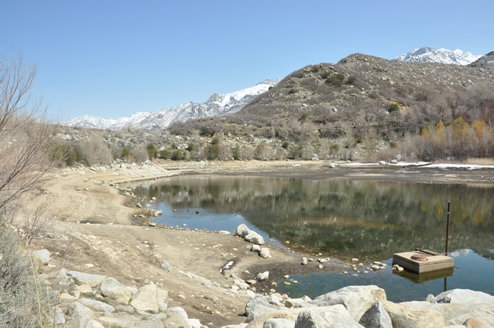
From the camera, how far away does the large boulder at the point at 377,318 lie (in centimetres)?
529

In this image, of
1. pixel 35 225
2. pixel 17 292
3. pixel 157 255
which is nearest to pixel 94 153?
pixel 157 255

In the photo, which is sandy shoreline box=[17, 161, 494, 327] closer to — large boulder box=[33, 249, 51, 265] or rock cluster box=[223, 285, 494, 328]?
large boulder box=[33, 249, 51, 265]

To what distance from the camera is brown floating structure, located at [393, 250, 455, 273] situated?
12609 mm

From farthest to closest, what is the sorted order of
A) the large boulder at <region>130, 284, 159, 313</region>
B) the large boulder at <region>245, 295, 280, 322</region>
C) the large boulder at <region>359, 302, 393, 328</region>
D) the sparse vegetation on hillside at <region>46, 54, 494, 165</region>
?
the sparse vegetation on hillside at <region>46, 54, 494, 165</region> < the large boulder at <region>245, 295, 280, 322</region> < the large boulder at <region>130, 284, 159, 313</region> < the large boulder at <region>359, 302, 393, 328</region>

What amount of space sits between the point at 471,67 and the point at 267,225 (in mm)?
146711

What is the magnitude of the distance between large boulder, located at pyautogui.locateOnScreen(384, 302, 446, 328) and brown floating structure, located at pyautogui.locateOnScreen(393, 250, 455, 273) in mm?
7450

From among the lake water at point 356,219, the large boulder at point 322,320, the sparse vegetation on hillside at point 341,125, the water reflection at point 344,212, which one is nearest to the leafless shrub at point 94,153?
the sparse vegetation on hillside at point 341,125

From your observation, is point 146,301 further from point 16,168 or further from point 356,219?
point 356,219

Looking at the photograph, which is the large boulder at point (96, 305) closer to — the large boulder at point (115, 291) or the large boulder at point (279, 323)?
the large boulder at point (115, 291)

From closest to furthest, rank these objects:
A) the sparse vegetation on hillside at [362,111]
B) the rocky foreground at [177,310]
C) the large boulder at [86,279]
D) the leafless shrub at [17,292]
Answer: the leafless shrub at [17,292] < the rocky foreground at [177,310] < the large boulder at [86,279] < the sparse vegetation on hillside at [362,111]

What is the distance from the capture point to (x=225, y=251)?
1438 centimetres

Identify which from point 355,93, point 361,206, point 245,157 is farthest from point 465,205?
point 355,93

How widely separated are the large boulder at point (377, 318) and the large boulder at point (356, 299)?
26 cm

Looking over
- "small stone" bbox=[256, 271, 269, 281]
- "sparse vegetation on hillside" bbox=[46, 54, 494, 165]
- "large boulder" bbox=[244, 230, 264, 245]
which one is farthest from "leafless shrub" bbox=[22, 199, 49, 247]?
"sparse vegetation on hillside" bbox=[46, 54, 494, 165]
